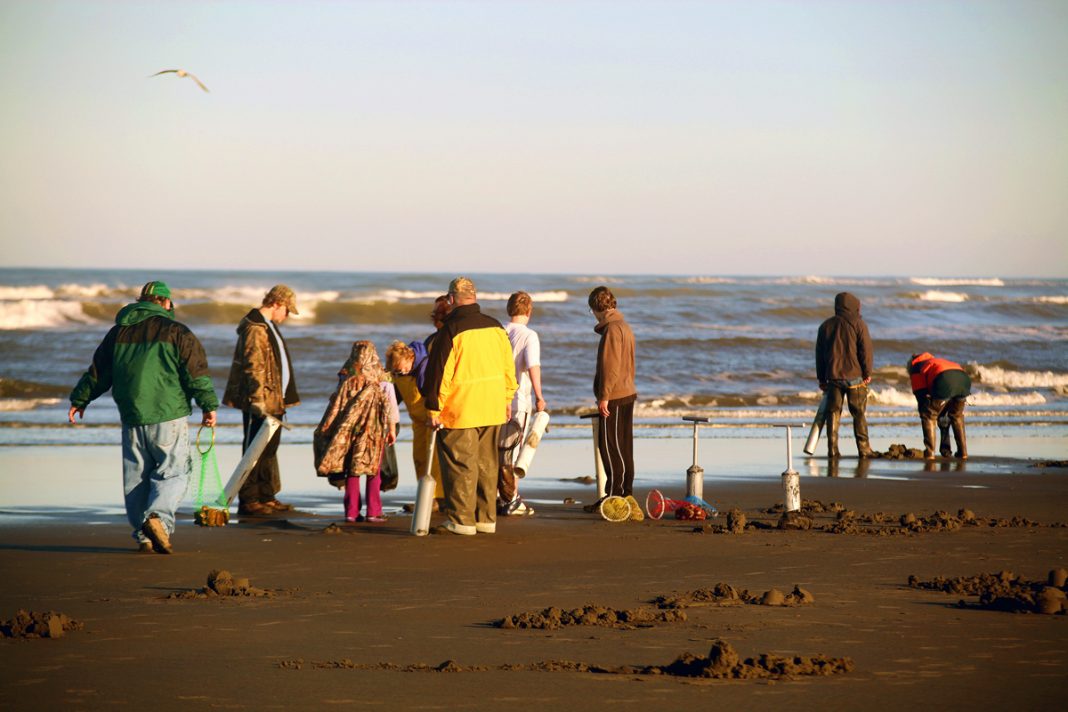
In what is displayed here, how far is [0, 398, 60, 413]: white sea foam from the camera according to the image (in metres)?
22.4

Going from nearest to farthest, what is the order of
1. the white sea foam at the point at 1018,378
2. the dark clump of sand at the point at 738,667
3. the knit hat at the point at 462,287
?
the dark clump of sand at the point at 738,667, the knit hat at the point at 462,287, the white sea foam at the point at 1018,378

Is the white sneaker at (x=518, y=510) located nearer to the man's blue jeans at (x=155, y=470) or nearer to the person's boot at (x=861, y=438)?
Answer: the man's blue jeans at (x=155, y=470)

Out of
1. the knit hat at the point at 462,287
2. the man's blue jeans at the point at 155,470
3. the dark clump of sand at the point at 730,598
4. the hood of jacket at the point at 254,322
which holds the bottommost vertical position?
the dark clump of sand at the point at 730,598

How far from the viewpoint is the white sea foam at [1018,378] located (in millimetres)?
27500

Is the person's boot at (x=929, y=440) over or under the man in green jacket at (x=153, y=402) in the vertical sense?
under

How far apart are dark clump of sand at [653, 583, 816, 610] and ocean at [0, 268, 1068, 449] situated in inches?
124

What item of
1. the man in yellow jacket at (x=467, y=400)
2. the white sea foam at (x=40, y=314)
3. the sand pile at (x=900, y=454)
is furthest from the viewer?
the white sea foam at (x=40, y=314)

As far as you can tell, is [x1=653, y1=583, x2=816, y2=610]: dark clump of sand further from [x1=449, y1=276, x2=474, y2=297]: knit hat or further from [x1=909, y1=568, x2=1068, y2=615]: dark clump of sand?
[x1=449, y1=276, x2=474, y2=297]: knit hat

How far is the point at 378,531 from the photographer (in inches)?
402

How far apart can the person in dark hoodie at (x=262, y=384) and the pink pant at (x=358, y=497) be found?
0.80 m

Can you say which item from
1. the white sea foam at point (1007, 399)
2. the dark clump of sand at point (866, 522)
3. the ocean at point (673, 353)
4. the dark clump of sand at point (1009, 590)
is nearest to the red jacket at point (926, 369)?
the ocean at point (673, 353)

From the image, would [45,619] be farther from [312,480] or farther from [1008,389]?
[1008,389]

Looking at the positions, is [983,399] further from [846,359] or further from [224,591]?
[224,591]

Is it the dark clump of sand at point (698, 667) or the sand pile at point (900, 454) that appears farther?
the sand pile at point (900, 454)
